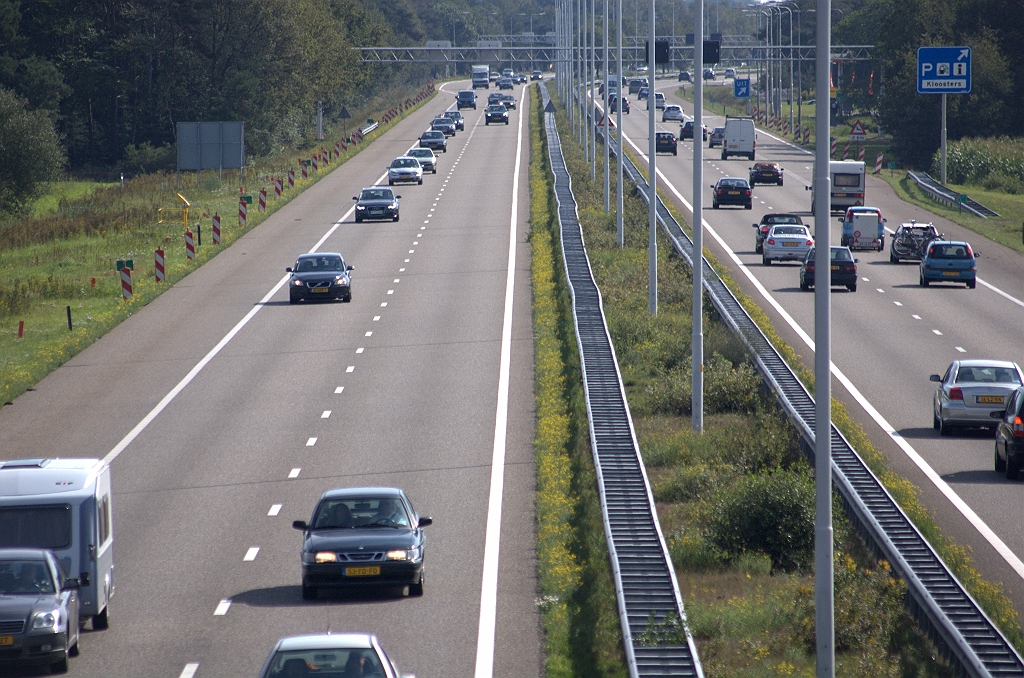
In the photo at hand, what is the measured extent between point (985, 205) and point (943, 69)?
26.5 ft

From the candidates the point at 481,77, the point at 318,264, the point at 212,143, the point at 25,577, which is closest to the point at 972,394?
the point at 25,577

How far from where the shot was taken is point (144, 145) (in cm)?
10062

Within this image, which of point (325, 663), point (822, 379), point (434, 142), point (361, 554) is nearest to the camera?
point (325, 663)

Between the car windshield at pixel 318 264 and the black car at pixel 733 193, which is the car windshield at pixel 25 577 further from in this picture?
the black car at pixel 733 193

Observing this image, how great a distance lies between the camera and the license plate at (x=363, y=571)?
17.0 m

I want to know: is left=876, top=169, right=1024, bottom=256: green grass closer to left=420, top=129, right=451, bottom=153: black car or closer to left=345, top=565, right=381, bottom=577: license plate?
left=420, top=129, right=451, bottom=153: black car

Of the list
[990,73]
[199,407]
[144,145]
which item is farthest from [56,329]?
[990,73]

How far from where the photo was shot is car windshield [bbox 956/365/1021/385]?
26.7 m

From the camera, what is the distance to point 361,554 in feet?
56.1

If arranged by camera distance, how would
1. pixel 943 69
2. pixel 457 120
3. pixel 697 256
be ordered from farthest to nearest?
pixel 457 120, pixel 943 69, pixel 697 256

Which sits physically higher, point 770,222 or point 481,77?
point 481,77

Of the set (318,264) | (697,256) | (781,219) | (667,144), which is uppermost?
(667,144)

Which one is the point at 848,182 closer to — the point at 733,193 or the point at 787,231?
the point at 733,193

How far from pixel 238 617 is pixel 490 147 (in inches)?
3152
